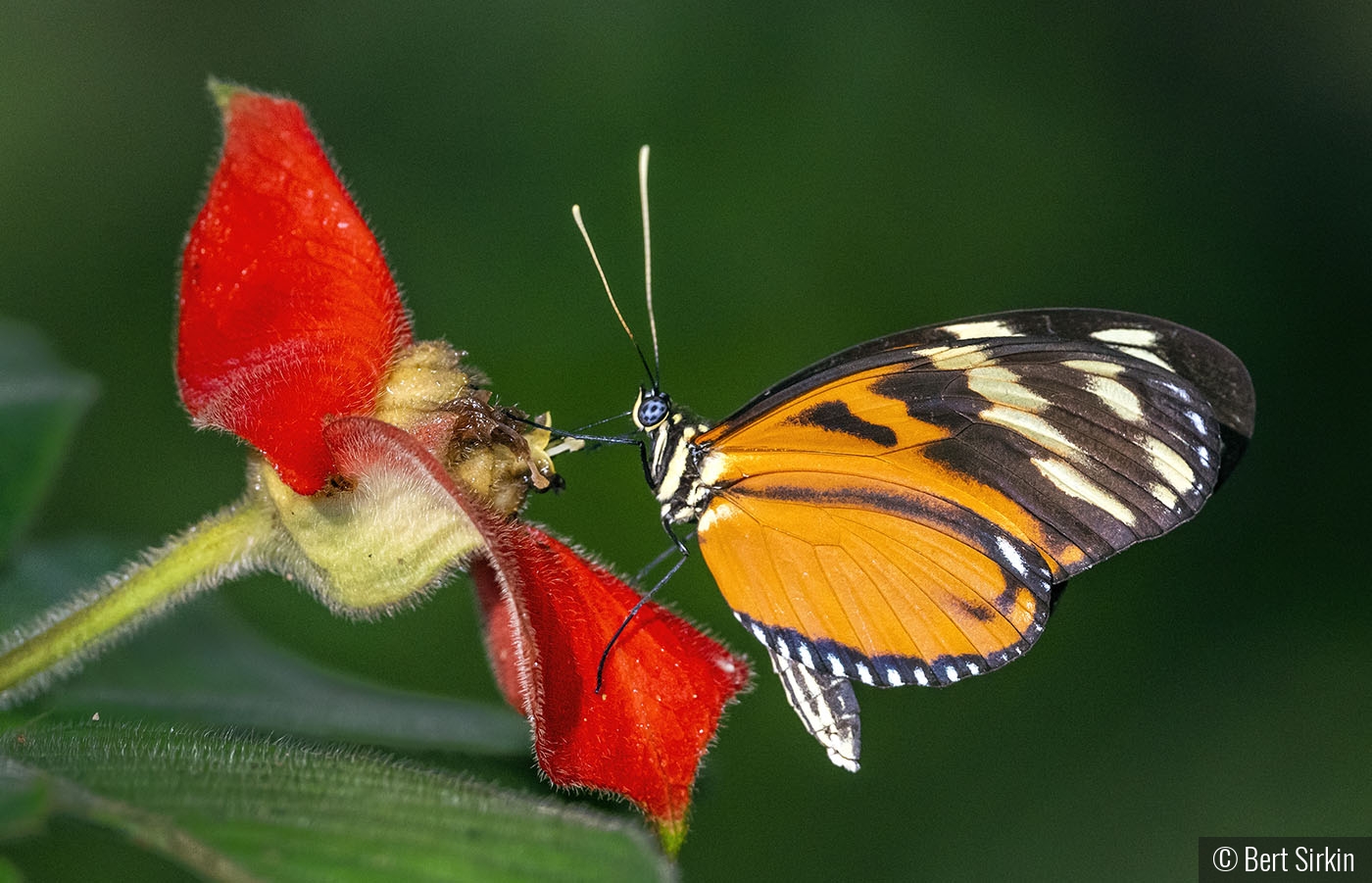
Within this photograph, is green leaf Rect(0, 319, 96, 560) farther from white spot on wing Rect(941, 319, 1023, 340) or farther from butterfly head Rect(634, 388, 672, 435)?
white spot on wing Rect(941, 319, 1023, 340)

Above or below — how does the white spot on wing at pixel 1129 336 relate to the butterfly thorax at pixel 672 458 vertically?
above

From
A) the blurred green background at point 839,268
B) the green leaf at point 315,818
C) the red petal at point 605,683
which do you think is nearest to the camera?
the green leaf at point 315,818

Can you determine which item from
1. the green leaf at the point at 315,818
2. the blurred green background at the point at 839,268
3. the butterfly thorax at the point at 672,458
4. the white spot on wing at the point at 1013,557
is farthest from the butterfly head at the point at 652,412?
the blurred green background at the point at 839,268

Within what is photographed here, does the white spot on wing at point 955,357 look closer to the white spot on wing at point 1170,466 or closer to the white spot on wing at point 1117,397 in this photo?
the white spot on wing at point 1117,397

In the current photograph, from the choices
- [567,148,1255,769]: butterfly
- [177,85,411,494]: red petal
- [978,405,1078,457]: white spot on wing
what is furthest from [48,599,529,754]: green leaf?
[978,405,1078,457]: white spot on wing

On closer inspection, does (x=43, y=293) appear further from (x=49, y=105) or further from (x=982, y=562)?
(x=982, y=562)

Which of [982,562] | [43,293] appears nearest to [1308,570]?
[982,562]
